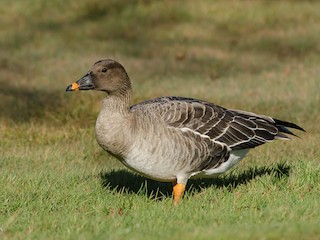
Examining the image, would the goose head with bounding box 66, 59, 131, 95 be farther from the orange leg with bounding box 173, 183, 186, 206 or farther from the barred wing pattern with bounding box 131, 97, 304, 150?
the orange leg with bounding box 173, 183, 186, 206

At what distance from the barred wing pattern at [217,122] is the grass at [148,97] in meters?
0.48

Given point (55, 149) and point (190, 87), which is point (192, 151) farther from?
point (190, 87)

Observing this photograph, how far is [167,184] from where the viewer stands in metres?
8.47

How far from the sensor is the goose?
22.9ft

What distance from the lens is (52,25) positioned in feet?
59.5

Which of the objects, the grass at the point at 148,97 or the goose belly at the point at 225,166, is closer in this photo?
the grass at the point at 148,97

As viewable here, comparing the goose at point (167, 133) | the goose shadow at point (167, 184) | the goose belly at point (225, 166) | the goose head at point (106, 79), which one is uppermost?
the goose head at point (106, 79)

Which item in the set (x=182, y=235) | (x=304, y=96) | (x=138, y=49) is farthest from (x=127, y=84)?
(x=138, y=49)

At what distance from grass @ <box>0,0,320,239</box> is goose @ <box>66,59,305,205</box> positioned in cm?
35

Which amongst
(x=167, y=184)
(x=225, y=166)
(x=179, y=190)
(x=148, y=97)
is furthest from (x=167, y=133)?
(x=148, y=97)

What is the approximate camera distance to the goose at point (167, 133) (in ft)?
22.9

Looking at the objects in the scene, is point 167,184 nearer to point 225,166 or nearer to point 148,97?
point 225,166

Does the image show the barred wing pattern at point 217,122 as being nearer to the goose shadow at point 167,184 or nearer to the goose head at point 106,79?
the goose head at point 106,79

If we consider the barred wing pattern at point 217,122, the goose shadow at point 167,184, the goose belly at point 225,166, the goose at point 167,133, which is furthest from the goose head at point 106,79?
the goose belly at point 225,166
